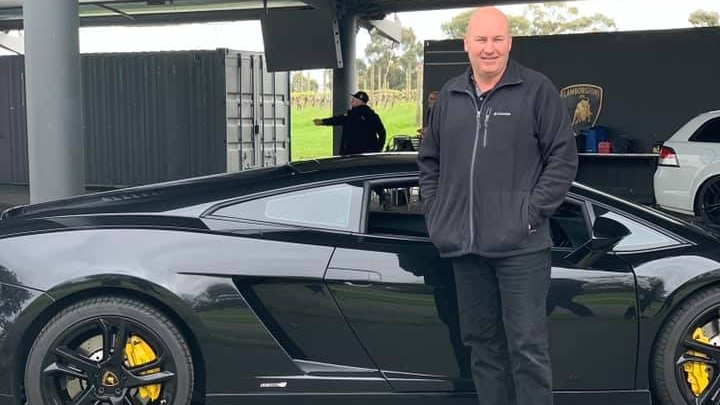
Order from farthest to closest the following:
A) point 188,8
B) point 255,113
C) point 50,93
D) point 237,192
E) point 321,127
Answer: point 321,127
point 188,8
point 255,113
point 50,93
point 237,192

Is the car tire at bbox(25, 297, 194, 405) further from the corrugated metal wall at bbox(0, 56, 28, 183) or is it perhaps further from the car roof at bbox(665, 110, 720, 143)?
the corrugated metal wall at bbox(0, 56, 28, 183)

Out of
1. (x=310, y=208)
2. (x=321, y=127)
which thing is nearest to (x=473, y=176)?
(x=310, y=208)

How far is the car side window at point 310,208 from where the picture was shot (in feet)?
10.9

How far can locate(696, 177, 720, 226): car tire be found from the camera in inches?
351

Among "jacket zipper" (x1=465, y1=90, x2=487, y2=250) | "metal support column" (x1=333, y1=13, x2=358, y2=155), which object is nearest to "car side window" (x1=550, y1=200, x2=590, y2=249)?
"jacket zipper" (x1=465, y1=90, x2=487, y2=250)

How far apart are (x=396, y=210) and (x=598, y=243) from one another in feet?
3.57

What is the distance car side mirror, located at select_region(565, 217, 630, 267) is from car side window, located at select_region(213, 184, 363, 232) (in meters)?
0.98

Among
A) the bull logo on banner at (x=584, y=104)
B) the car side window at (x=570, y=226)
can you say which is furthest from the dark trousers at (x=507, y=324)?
the bull logo on banner at (x=584, y=104)

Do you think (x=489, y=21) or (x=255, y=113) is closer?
(x=489, y=21)

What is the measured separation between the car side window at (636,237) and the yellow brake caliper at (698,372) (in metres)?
0.42

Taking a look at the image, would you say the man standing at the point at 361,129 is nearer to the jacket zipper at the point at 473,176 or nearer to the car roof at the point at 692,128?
the car roof at the point at 692,128

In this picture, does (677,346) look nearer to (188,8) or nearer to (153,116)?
(153,116)

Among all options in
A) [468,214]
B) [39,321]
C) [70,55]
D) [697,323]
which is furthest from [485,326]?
[70,55]

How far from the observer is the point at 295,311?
319 centimetres
